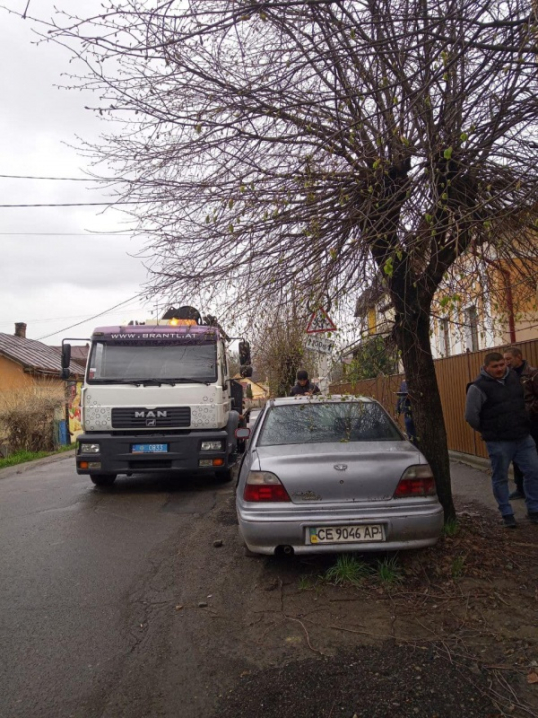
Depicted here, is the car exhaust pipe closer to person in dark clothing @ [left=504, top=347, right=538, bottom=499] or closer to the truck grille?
person in dark clothing @ [left=504, top=347, right=538, bottom=499]

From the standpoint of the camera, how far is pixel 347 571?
4.44 meters

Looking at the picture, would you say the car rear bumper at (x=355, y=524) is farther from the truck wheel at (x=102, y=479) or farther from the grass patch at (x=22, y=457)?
the grass patch at (x=22, y=457)

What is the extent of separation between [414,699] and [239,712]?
0.86 m

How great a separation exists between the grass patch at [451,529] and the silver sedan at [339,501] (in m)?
0.77

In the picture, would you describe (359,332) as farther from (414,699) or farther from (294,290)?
(414,699)

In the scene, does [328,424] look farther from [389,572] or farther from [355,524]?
[389,572]

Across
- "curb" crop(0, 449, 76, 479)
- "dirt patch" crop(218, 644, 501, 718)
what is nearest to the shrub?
"curb" crop(0, 449, 76, 479)

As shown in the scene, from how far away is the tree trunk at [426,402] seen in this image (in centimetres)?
538

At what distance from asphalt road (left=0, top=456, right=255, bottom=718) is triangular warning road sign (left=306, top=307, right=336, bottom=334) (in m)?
2.18

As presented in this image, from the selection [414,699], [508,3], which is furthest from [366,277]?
[414,699]

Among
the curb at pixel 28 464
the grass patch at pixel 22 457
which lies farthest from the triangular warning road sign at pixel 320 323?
the grass patch at pixel 22 457

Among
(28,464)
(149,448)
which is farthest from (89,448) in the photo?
(28,464)

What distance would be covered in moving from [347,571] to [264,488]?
0.91 m

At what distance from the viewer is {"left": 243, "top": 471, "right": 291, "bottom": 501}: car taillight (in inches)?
175
